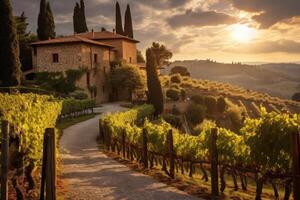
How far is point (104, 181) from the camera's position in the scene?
13.4m

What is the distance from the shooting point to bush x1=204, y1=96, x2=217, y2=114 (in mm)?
54250

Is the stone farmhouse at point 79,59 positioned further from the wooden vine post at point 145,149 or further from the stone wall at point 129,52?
the wooden vine post at point 145,149

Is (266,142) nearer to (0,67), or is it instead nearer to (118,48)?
(0,67)

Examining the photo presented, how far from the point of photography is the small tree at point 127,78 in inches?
2259

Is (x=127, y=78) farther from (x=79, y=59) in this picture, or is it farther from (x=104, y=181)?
(x=104, y=181)

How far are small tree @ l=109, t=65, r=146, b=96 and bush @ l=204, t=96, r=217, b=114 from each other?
33.4 feet

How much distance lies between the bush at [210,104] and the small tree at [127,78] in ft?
33.4

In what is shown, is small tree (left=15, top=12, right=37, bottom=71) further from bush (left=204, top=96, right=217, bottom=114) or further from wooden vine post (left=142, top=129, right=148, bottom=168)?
wooden vine post (left=142, top=129, right=148, bottom=168)

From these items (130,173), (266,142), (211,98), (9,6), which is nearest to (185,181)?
(130,173)

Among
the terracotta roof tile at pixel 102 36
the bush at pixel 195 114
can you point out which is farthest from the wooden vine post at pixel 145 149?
the terracotta roof tile at pixel 102 36

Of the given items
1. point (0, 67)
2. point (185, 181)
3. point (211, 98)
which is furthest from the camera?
point (211, 98)

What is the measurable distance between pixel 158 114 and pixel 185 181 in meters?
32.6

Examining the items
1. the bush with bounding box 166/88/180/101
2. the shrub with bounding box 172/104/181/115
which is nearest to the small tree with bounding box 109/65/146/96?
the bush with bounding box 166/88/180/101

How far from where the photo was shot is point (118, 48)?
66.4 metres
